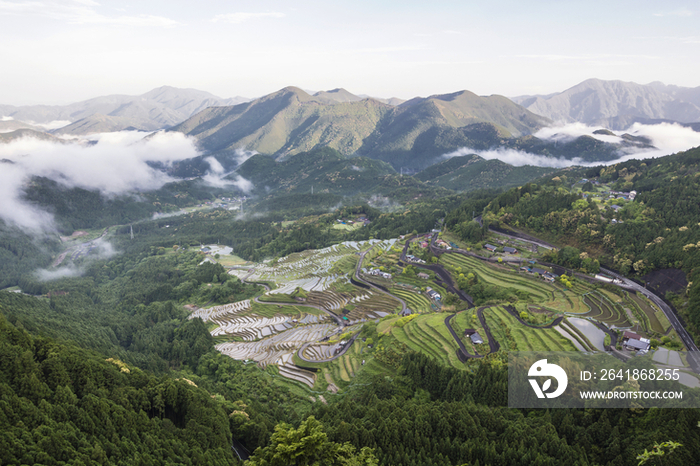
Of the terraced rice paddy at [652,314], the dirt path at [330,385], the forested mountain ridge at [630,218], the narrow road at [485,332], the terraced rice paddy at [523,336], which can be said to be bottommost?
the dirt path at [330,385]

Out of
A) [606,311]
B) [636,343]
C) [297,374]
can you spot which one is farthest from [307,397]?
[606,311]

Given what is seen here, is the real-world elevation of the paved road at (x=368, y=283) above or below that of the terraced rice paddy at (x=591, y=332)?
below

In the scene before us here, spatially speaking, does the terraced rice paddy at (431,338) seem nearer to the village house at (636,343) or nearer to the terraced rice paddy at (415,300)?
the terraced rice paddy at (415,300)

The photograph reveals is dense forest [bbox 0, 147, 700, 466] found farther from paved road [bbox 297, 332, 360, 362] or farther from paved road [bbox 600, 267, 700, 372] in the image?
paved road [bbox 297, 332, 360, 362]

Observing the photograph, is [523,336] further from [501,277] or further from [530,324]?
[501,277]

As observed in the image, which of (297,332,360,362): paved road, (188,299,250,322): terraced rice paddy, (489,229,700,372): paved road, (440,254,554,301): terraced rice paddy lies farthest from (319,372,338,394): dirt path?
(489,229,700,372): paved road

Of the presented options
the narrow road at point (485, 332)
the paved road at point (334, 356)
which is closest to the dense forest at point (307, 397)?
the narrow road at point (485, 332)
